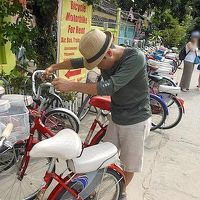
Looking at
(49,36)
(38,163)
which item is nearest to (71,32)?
(49,36)

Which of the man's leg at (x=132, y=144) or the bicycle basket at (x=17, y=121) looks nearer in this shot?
the bicycle basket at (x=17, y=121)

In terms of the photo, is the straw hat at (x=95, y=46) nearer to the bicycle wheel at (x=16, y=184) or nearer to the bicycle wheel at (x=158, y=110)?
the bicycle wheel at (x=16, y=184)

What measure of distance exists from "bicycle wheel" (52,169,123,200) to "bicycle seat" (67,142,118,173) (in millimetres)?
153

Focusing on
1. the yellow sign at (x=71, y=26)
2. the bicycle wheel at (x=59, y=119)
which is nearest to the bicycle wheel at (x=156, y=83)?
the yellow sign at (x=71, y=26)

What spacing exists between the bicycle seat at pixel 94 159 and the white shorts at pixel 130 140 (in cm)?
36

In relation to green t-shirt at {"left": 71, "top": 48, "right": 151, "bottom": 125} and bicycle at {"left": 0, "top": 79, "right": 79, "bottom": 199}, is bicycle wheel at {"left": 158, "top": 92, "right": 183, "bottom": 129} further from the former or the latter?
green t-shirt at {"left": 71, "top": 48, "right": 151, "bottom": 125}

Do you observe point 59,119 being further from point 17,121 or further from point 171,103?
point 171,103

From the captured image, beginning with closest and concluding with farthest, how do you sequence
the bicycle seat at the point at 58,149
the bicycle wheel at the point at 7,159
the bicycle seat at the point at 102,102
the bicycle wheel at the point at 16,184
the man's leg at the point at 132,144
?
the bicycle seat at the point at 58,149, the man's leg at the point at 132,144, the bicycle wheel at the point at 7,159, the bicycle wheel at the point at 16,184, the bicycle seat at the point at 102,102

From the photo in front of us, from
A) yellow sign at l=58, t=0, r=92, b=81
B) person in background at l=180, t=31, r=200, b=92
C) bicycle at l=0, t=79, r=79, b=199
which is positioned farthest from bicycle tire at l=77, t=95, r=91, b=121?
person in background at l=180, t=31, r=200, b=92

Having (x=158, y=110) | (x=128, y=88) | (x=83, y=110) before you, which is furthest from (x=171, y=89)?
(x=128, y=88)

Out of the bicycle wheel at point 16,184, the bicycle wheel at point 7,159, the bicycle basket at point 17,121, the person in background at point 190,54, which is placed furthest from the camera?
the person in background at point 190,54

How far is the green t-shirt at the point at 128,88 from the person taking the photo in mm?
2373

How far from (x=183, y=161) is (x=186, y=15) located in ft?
60.0

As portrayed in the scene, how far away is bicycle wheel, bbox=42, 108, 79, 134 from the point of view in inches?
166
